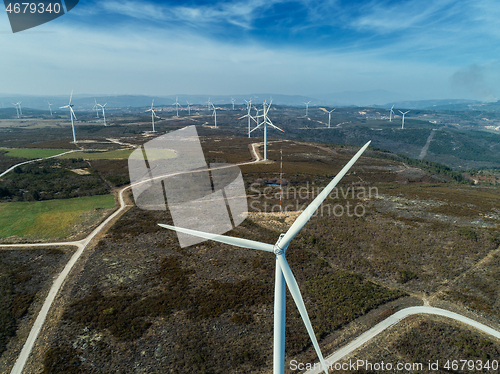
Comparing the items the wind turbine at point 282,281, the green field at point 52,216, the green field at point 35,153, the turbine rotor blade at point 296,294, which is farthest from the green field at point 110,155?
the turbine rotor blade at point 296,294

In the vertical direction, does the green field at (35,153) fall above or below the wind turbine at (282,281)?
below

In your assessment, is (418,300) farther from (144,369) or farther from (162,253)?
(162,253)

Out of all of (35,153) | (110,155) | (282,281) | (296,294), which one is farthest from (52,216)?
(35,153)

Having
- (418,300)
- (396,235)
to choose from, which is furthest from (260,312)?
(396,235)

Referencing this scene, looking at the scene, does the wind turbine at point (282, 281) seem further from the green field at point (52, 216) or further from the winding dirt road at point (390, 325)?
the green field at point (52, 216)

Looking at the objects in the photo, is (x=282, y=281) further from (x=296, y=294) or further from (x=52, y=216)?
(x=52, y=216)

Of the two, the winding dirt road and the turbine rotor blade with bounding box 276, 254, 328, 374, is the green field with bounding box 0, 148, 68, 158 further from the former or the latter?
the turbine rotor blade with bounding box 276, 254, 328, 374

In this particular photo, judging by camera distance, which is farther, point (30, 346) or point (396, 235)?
point (396, 235)

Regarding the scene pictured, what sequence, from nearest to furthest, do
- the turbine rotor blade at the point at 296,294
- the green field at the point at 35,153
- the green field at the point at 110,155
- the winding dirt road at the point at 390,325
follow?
the turbine rotor blade at the point at 296,294, the winding dirt road at the point at 390,325, the green field at the point at 110,155, the green field at the point at 35,153
